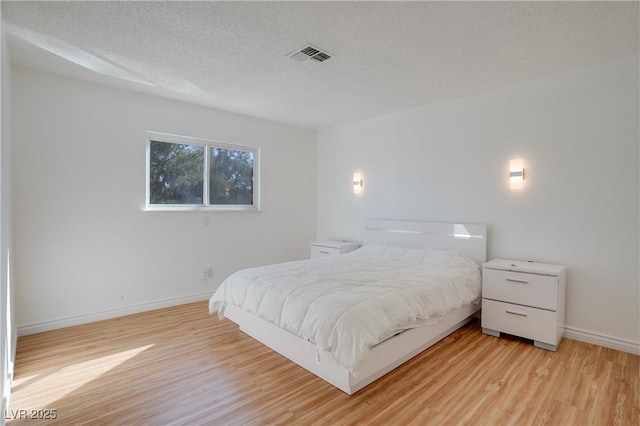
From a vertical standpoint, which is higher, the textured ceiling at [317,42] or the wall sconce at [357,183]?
the textured ceiling at [317,42]

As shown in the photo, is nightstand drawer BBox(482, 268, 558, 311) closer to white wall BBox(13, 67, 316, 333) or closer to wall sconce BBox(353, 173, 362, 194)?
wall sconce BBox(353, 173, 362, 194)

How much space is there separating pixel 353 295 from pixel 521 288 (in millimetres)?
1697

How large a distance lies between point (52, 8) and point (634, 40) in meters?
4.28

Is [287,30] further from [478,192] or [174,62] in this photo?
[478,192]

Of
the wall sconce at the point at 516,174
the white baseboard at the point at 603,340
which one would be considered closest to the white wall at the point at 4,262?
the wall sconce at the point at 516,174

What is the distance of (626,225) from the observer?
2828 mm

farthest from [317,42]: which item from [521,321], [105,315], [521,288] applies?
[105,315]

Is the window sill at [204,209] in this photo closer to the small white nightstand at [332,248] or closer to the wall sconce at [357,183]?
the small white nightstand at [332,248]

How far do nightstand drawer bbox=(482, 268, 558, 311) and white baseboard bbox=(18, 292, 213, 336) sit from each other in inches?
136

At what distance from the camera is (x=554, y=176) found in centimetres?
321

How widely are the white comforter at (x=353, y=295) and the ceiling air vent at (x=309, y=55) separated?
1.96 m

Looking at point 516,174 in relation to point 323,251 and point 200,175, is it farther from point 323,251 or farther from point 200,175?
point 200,175

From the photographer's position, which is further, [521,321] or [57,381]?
[521,321]

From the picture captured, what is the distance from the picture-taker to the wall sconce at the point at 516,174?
134 inches
